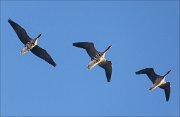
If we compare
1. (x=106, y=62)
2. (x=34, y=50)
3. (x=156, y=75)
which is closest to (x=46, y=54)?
(x=34, y=50)

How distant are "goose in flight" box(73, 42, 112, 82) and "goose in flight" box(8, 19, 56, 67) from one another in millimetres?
3318

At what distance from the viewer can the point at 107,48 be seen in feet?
256

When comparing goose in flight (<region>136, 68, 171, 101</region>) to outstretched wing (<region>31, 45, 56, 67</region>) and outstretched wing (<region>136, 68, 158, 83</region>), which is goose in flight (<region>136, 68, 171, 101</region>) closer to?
outstretched wing (<region>136, 68, 158, 83</region>)

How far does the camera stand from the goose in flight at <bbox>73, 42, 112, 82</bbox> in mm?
78562

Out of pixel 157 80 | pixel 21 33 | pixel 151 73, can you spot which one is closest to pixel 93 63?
pixel 151 73

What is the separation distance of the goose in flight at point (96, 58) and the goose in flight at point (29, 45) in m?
3.32

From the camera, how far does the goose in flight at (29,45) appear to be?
7756cm

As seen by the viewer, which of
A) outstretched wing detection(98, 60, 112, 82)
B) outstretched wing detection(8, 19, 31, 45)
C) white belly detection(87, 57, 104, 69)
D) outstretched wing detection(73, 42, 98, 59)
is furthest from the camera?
outstretched wing detection(98, 60, 112, 82)

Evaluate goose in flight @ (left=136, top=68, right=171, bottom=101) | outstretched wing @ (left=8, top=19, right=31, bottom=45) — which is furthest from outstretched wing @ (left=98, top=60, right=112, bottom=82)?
outstretched wing @ (left=8, top=19, right=31, bottom=45)

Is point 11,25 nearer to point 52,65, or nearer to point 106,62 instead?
point 52,65

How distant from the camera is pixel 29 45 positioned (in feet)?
255

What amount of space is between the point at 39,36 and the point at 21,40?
7.74 feet

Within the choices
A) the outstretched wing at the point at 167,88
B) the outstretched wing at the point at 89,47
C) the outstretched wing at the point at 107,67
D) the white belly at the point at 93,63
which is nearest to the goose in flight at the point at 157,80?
the outstretched wing at the point at 167,88

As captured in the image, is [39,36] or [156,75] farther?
[156,75]
